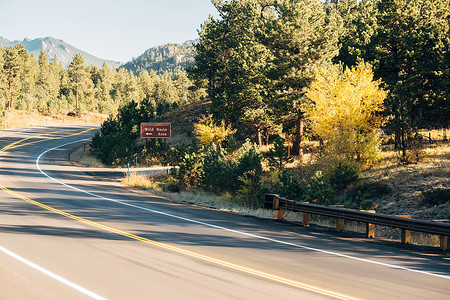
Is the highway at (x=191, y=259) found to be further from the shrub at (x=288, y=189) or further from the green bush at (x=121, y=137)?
the green bush at (x=121, y=137)

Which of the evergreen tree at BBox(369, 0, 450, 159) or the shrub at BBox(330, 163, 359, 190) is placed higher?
the evergreen tree at BBox(369, 0, 450, 159)

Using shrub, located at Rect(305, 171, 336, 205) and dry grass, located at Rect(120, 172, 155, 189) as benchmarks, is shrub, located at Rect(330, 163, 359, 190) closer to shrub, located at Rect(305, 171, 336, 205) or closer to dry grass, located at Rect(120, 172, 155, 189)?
shrub, located at Rect(305, 171, 336, 205)

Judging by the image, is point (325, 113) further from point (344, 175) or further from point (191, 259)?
point (191, 259)

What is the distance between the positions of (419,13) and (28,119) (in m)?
77.8

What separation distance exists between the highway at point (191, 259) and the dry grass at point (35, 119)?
68.1 meters

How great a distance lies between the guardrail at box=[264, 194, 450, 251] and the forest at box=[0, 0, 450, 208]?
5.83m

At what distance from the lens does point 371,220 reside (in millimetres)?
11336

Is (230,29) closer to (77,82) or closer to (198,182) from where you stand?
(198,182)

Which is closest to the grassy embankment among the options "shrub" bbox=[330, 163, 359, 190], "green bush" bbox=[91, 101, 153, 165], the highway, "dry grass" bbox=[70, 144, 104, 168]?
"shrub" bbox=[330, 163, 359, 190]

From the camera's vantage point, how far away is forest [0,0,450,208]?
23812mm

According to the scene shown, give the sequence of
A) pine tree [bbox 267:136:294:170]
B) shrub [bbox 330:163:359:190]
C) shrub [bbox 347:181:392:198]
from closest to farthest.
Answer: shrub [bbox 347:181:392:198] < shrub [bbox 330:163:359:190] < pine tree [bbox 267:136:294:170]

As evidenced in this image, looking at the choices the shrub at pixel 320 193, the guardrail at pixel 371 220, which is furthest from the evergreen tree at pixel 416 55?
the guardrail at pixel 371 220

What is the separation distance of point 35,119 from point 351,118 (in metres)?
78.0

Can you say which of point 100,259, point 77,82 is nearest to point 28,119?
point 77,82
